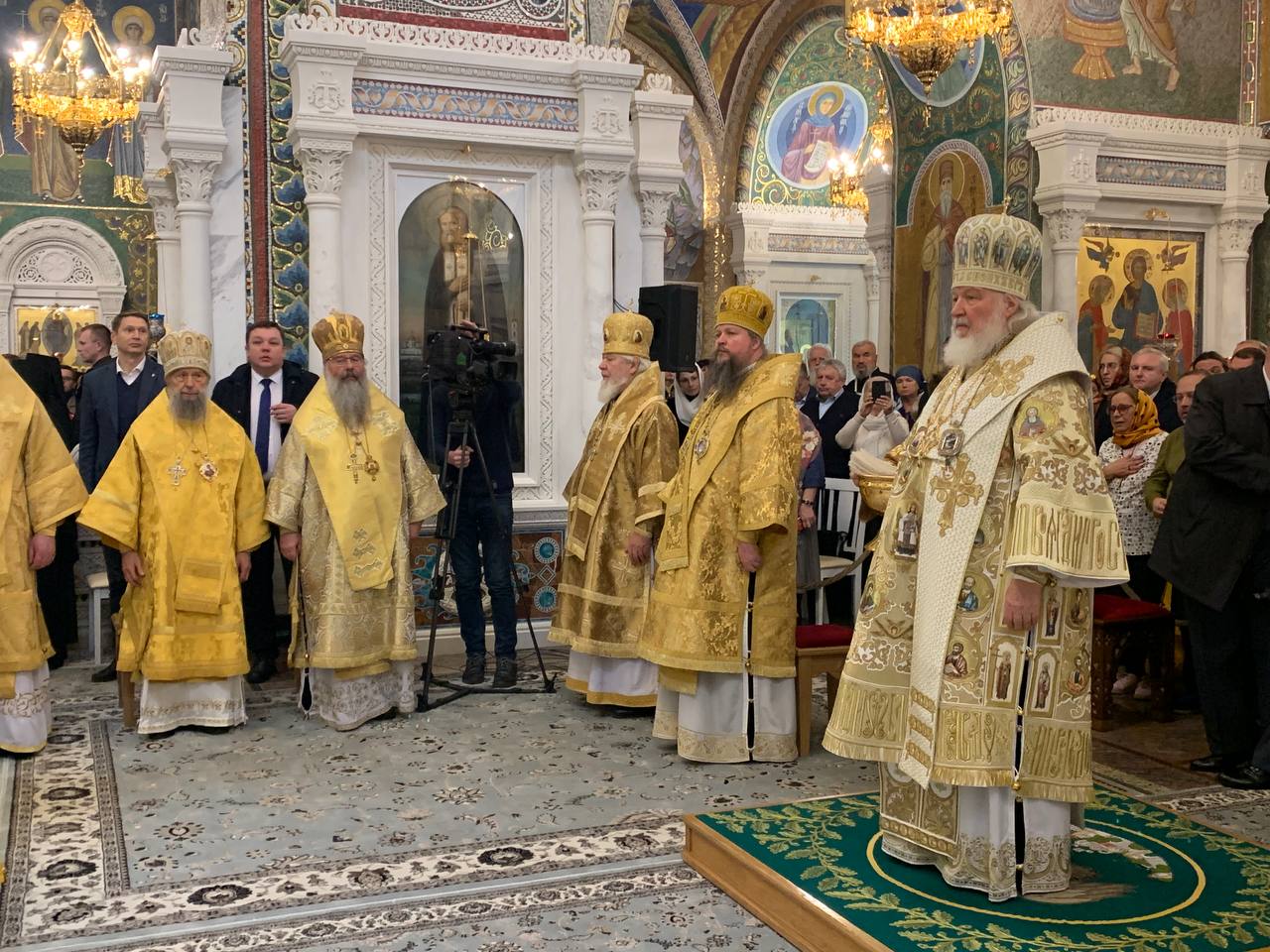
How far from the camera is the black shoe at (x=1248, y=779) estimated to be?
4.49 metres

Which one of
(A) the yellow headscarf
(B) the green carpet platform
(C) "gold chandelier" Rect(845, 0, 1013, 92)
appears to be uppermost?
(C) "gold chandelier" Rect(845, 0, 1013, 92)

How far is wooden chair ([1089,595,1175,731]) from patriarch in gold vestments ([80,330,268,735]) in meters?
3.37

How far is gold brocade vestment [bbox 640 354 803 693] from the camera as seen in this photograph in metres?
4.72

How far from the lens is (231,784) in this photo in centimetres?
451

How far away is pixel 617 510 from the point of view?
18.4 feet

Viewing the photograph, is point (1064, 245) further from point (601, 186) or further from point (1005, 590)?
point (1005, 590)

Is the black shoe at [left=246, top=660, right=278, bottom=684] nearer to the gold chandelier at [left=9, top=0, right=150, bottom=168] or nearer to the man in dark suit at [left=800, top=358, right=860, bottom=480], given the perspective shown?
the man in dark suit at [left=800, top=358, right=860, bottom=480]

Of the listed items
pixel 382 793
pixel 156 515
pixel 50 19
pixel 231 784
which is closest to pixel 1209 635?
pixel 382 793

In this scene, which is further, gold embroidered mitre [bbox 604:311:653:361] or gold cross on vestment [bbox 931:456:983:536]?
gold embroidered mitre [bbox 604:311:653:361]

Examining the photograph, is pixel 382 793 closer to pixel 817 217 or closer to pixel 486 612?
pixel 486 612

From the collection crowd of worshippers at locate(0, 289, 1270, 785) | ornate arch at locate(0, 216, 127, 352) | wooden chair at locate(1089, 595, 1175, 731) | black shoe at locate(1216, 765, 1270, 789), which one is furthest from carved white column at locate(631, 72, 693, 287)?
ornate arch at locate(0, 216, 127, 352)

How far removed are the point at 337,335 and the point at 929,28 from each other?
527cm

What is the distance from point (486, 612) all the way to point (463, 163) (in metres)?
2.26

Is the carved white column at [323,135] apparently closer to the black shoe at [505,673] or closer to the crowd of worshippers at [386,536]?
the crowd of worshippers at [386,536]
